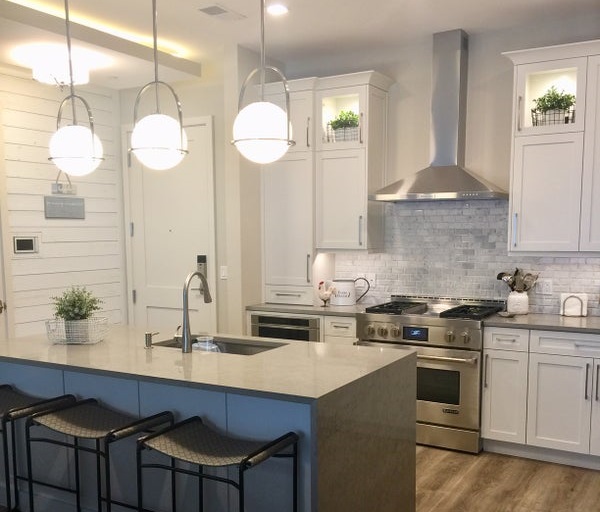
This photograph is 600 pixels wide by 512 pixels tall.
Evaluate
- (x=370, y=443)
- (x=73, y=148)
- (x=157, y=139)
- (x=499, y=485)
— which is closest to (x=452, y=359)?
(x=499, y=485)

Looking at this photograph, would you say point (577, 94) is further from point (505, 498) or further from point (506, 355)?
point (505, 498)

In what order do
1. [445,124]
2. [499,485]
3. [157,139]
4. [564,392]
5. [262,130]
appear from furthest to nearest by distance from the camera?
[445,124] < [564,392] < [499,485] < [157,139] < [262,130]

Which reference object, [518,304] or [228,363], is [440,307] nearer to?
[518,304]

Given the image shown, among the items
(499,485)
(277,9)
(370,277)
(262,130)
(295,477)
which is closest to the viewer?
(295,477)

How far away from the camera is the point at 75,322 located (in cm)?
320

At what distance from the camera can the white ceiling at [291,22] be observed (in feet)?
12.5

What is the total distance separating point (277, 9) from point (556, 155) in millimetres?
2072

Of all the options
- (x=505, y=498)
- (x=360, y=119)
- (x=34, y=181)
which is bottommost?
(x=505, y=498)

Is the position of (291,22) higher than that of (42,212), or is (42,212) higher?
(291,22)

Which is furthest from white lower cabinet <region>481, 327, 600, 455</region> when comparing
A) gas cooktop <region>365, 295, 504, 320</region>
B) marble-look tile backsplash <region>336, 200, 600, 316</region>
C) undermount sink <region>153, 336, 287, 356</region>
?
undermount sink <region>153, 336, 287, 356</region>

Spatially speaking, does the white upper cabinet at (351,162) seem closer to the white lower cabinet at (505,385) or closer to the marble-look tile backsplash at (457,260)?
the marble-look tile backsplash at (457,260)

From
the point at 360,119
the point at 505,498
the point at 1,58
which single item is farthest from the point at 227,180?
the point at 505,498

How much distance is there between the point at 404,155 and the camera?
15.9ft

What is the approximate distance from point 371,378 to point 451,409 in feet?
5.77
